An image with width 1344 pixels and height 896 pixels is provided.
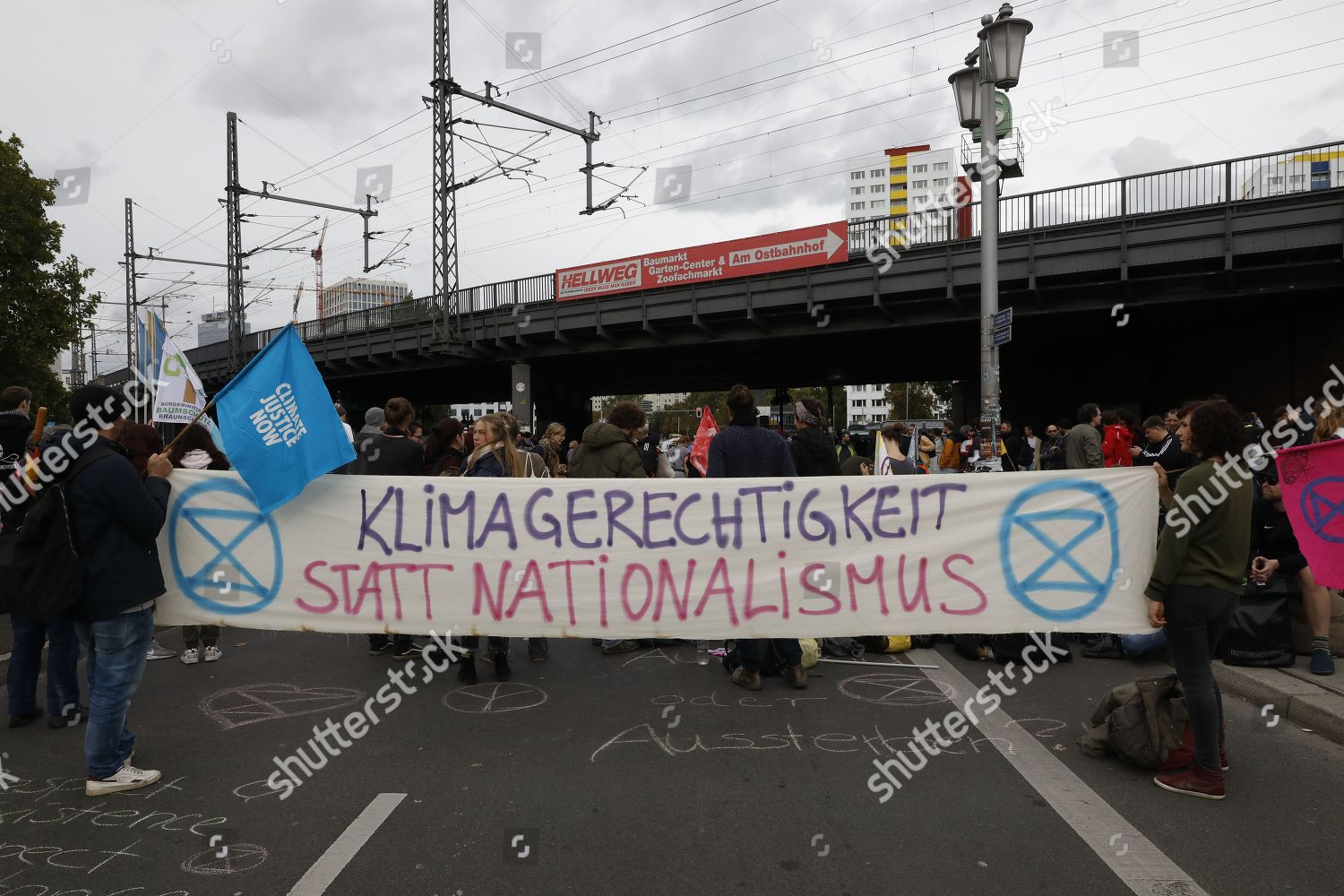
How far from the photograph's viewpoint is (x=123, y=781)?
391 centimetres

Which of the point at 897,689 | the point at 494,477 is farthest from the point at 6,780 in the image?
the point at 897,689

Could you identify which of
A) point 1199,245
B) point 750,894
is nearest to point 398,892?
point 750,894

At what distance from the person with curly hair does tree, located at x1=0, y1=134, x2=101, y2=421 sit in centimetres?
2799

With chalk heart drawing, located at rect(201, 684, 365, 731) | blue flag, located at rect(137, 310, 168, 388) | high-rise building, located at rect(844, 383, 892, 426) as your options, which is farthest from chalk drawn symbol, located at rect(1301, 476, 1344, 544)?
high-rise building, located at rect(844, 383, 892, 426)

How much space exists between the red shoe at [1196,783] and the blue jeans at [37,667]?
225 inches

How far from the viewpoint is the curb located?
4.59 m

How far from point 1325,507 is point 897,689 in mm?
2495

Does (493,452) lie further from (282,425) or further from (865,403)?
(865,403)

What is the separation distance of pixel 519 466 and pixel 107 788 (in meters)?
3.04

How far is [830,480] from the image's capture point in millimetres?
4805

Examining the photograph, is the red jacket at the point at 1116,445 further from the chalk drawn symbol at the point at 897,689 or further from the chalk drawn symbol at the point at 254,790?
the chalk drawn symbol at the point at 254,790

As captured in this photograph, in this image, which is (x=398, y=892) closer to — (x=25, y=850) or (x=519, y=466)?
(x=25, y=850)

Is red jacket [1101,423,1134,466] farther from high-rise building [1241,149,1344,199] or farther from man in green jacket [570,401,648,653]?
high-rise building [1241,149,1344,199]

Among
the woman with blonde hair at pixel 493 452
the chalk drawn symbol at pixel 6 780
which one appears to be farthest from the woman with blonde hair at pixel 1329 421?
the chalk drawn symbol at pixel 6 780
